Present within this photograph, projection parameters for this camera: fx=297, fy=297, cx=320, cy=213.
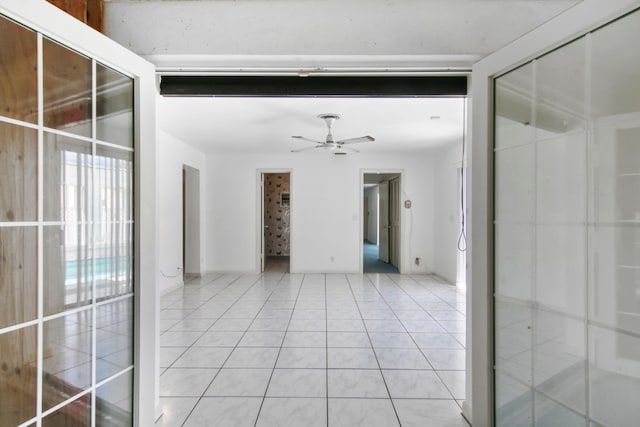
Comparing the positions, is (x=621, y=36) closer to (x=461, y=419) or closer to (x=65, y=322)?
(x=461, y=419)

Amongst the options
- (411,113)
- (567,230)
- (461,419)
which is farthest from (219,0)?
(461,419)

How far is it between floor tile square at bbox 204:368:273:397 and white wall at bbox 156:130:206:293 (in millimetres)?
2556

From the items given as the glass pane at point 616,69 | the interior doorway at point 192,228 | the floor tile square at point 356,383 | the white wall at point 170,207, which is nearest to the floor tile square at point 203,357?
the floor tile square at point 356,383

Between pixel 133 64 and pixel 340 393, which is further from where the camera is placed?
pixel 340 393

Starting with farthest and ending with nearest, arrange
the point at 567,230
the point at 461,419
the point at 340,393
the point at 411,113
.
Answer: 1. the point at 411,113
2. the point at 340,393
3. the point at 461,419
4. the point at 567,230

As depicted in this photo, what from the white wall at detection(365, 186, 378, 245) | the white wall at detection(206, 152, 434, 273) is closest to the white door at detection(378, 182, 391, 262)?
the white wall at detection(206, 152, 434, 273)

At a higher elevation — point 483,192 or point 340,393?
point 483,192

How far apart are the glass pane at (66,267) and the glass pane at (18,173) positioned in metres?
0.12

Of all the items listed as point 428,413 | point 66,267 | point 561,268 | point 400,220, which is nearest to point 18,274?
point 66,267

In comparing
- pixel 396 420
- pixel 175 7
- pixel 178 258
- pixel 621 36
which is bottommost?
pixel 396 420

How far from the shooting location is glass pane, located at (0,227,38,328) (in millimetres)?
1088

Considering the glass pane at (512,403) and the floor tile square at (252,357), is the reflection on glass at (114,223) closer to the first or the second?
the floor tile square at (252,357)

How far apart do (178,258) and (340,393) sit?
405 centimetres

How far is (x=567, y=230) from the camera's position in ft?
4.10
